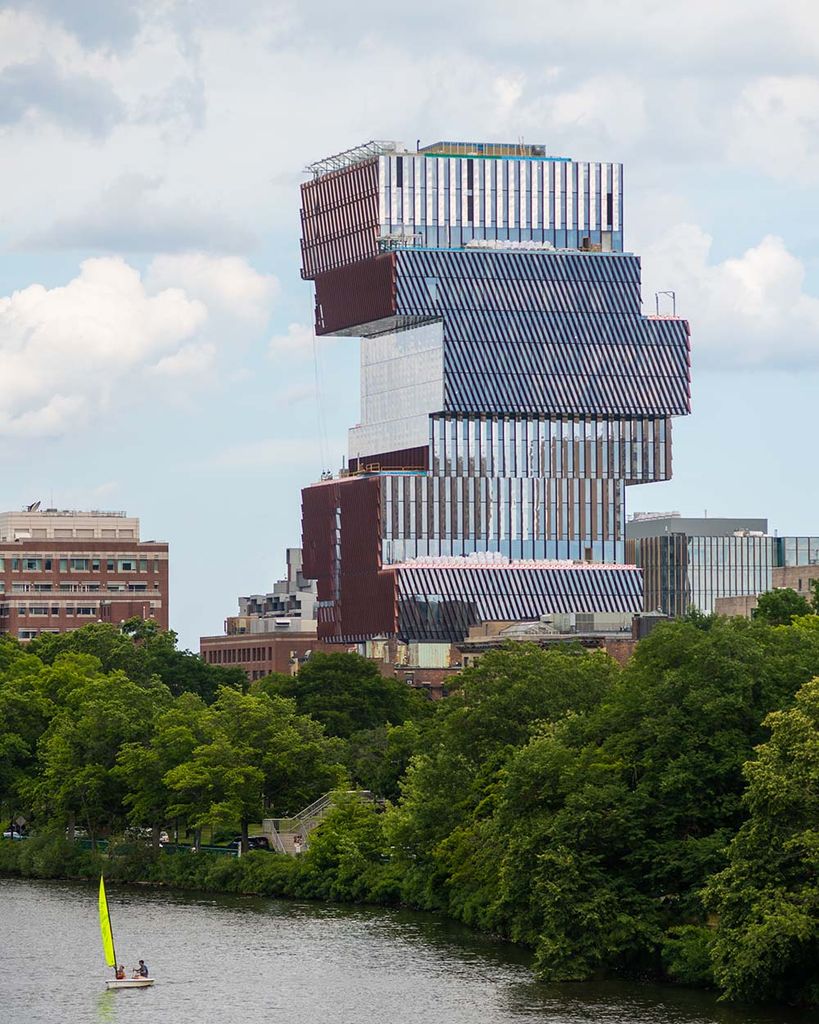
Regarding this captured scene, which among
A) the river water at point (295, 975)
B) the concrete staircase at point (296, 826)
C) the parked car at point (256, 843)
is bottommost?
the river water at point (295, 975)

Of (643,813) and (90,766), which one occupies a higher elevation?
(90,766)

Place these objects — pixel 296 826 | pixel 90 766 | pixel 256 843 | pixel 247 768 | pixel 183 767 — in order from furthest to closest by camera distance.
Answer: pixel 90 766
pixel 256 843
pixel 296 826
pixel 247 768
pixel 183 767

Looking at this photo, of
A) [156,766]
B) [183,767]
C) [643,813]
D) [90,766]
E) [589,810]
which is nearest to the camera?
[589,810]

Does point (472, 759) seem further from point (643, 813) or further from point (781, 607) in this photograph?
point (781, 607)

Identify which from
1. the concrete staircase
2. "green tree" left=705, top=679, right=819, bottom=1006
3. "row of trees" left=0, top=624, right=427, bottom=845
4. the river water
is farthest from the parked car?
"green tree" left=705, top=679, right=819, bottom=1006

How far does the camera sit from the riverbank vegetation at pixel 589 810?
4063 inches

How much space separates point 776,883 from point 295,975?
28817 mm

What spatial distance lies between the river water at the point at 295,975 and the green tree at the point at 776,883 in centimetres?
220

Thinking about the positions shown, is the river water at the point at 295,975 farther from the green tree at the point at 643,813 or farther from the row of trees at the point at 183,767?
the row of trees at the point at 183,767

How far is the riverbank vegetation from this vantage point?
339 ft

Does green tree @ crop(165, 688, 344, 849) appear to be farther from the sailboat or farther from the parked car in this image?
the sailboat

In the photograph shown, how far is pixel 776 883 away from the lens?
102000 millimetres

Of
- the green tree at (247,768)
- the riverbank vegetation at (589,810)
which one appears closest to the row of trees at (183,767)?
the green tree at (247,768)

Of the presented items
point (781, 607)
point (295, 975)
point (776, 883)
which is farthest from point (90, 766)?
point (776, 883)
